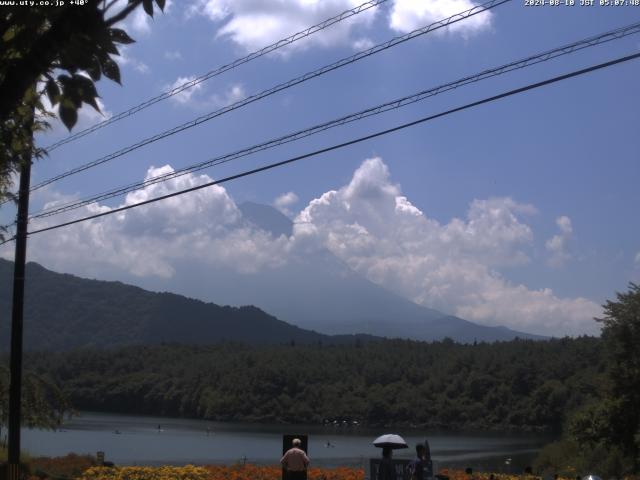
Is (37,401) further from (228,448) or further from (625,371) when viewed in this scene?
(228,448)

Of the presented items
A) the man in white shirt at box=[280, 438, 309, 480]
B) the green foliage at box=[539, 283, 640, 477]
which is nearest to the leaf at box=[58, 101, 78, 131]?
the man in white shirt at box=[280, 438, 309, 480]

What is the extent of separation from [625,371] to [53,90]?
35.0 meters

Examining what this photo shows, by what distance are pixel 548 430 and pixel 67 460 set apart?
8695 centimetres

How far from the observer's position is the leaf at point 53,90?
14.0 ft

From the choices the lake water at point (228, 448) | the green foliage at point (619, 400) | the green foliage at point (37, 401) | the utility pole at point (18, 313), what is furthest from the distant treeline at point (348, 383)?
the utility pole at point (18, 313)

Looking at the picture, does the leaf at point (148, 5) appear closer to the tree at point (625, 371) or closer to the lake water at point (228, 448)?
the tree at point (625, 371)

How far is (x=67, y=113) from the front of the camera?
4250 millimetres

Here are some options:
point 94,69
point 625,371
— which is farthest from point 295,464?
point 625,371

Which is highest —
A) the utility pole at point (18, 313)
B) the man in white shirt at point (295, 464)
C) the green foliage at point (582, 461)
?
the utility pole at point (18, 313)

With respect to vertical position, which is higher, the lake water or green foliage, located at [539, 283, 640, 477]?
green foliage, located at [539, 283, 640, 477]

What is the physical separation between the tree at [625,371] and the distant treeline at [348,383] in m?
64.8

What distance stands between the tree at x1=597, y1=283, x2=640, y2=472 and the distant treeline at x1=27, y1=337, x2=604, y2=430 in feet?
213

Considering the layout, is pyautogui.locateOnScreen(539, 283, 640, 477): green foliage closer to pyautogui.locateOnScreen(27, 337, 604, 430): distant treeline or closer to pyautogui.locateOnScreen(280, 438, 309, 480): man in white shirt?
pyautogui.locateOnScreen(280, 438, 309, 480): man in white shirt

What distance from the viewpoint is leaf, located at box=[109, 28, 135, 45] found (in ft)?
13.7
